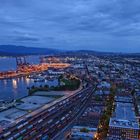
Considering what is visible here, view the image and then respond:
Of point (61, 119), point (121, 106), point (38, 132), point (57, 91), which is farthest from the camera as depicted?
point (57, 91)

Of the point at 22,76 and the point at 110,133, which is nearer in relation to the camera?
the point at 110,133

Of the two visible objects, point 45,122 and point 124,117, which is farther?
point 124,117

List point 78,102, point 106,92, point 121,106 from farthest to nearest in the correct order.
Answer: point 106,92, point 78,102, point 121,106

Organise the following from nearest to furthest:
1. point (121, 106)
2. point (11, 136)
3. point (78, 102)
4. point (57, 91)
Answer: point (11, 136)
point (121, 106)
point (78, 102)
point (57, 91)

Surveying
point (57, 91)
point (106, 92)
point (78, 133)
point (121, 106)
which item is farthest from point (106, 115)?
point (57, 91)

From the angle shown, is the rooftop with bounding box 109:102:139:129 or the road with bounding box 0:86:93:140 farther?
the rooftop with bounding box 109:102:139:129

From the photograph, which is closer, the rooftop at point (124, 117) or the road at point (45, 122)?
the road at point (45, 122)

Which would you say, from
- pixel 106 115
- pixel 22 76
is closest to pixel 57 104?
pixel 106 115

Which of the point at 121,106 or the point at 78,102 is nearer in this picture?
the point at 121,106

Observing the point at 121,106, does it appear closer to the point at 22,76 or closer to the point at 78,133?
the point at 78,133
